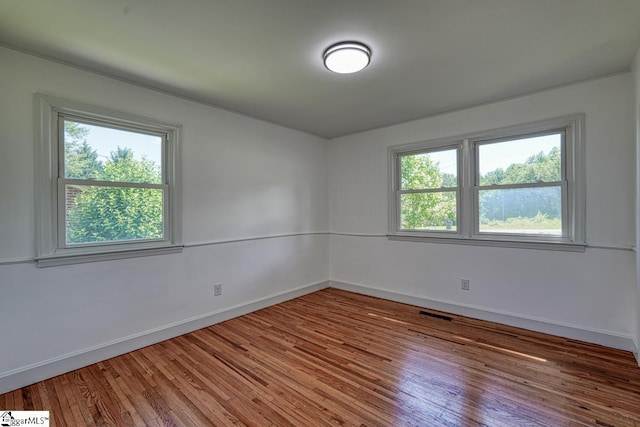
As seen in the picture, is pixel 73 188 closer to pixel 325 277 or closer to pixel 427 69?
pixel 427 69

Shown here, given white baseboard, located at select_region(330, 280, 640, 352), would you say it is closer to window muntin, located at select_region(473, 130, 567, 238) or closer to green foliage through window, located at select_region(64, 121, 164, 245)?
window muntin, located at select_region(473, 130, 567, 238)

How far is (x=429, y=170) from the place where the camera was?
3.85 m

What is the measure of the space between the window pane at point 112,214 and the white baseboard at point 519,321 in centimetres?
303

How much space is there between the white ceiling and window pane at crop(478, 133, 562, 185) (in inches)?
21.4

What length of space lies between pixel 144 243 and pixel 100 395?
1.27 metres

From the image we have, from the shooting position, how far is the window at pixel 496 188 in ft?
9.42

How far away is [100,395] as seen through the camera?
78.7 inches

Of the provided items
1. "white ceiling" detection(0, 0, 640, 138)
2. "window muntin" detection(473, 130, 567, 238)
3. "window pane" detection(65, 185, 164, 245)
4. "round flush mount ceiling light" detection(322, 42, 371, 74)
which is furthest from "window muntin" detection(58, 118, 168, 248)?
"window muntin" detection(473, 130, 567, 238)

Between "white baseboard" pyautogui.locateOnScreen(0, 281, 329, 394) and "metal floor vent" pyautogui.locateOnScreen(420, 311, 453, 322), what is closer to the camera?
"white baseboard" pyautogui.locateOnScreen(0, 281, 329, 394)

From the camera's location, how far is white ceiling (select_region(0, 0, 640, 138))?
1717mm

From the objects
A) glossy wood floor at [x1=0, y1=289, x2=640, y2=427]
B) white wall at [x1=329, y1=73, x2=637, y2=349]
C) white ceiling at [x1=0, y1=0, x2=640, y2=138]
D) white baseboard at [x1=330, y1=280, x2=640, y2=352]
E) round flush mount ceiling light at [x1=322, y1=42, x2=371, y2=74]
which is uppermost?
white ceiling at [x1=0, y1=0, x2=640, y2=138]

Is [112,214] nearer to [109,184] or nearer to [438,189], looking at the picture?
[109,184]

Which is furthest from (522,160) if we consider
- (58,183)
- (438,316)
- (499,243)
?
(58,183)

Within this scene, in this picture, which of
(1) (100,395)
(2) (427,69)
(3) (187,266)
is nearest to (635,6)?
(2) (427,69)
